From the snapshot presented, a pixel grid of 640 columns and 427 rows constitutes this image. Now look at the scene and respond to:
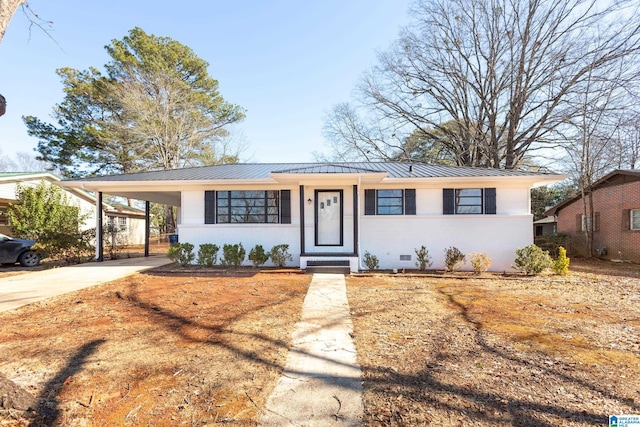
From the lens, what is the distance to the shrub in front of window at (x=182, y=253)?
8.73 m

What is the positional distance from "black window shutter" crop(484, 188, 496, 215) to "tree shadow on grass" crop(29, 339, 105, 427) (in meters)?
9.79

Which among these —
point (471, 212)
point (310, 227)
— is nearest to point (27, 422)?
point (310, 227)

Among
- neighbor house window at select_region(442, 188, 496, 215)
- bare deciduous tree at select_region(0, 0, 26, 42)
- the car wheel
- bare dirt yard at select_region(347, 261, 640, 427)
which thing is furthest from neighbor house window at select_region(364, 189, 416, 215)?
the car wheel

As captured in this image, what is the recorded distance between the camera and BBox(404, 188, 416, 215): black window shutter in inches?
358

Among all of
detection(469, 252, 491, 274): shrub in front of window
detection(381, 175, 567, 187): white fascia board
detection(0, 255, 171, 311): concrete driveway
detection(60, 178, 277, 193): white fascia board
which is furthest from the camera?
detection(60, 178, 277, 193): white fascia board

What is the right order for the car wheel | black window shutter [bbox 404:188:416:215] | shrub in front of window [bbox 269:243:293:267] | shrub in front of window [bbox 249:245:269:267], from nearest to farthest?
shrub in front of window [bbox 249:245:269:267] → shrub in front of window [bbox 269:243:293:267] → black window shutter [bbox 404:188:416:215] → the car wheel

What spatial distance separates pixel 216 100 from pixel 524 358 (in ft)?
73.9

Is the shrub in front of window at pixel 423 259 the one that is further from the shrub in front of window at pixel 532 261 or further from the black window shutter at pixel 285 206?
the black window shutter at pixel 285 206

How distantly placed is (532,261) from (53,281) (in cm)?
1247

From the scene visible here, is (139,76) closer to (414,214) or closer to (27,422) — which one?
(414,214)

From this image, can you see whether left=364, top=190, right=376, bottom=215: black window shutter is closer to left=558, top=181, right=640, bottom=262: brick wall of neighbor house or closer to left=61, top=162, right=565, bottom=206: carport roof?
left=61, top=162, right=565, bottom=206: carport roof

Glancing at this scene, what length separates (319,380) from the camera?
2598mm

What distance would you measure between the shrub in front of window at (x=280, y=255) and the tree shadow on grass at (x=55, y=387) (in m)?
5.47

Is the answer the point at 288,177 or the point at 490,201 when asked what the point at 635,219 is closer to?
the point at 490,201
